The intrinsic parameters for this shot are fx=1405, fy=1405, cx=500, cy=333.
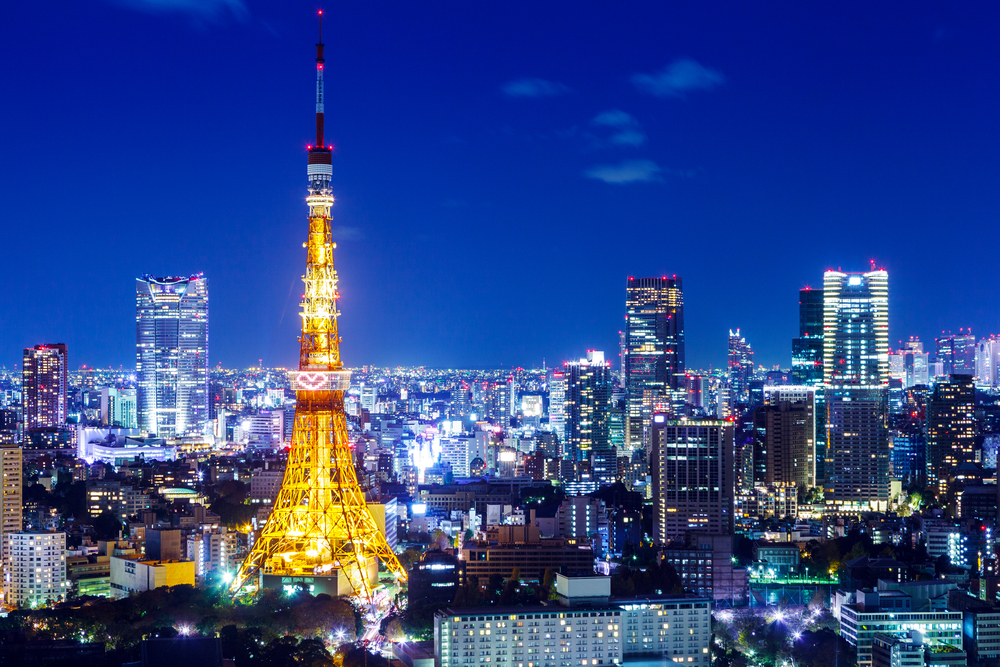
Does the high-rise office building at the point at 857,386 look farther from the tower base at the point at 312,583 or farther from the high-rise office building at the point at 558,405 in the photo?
the tower base at the point at 312,583

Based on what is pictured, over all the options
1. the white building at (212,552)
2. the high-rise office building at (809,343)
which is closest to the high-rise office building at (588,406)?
the high-rise office building at (809,343)

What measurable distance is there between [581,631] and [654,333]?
3462 cm

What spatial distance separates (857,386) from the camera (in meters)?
36.7

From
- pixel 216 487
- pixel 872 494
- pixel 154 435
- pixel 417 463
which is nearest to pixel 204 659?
pixel 216 487

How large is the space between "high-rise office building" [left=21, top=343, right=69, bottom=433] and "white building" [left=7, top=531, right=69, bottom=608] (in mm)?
27093

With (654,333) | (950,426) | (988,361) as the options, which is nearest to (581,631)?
(950,426)

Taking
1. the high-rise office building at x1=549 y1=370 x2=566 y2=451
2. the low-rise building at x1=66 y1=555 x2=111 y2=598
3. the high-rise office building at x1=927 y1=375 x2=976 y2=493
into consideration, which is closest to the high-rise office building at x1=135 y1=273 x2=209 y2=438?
the high-rise office building at x1=549 y1=370 x2=566 y2=451

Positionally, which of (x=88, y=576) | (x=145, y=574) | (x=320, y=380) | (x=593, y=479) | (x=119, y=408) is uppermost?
(x=119, y=408)

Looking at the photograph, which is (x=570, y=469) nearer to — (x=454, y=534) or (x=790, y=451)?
(x=790, y=451)

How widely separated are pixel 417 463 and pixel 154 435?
38.1 feet

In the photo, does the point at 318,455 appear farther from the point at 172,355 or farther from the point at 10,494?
the point at 172,355

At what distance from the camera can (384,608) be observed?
1759 centimetres

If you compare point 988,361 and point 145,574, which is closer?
point 145,574

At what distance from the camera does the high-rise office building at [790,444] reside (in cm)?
3378
